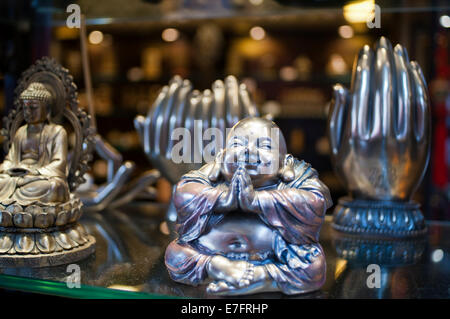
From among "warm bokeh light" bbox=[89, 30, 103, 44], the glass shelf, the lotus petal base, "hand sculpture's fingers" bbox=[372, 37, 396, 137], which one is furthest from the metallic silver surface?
"warm bokeh light" bbox=[89, 30, 103, 44]

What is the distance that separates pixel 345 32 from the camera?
10.0 feet

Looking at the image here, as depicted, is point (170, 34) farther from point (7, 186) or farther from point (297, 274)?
point (297, 274)

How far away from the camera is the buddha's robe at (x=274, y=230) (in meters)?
1.02

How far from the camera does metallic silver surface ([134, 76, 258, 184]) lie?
1627 mm

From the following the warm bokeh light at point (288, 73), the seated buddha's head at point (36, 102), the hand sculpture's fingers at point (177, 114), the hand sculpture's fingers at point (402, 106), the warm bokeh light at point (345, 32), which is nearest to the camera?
the seated buddha's head at point (36, 102)

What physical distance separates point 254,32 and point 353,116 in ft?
5.69

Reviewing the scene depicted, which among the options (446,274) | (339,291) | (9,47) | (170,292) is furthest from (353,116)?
(9,47)

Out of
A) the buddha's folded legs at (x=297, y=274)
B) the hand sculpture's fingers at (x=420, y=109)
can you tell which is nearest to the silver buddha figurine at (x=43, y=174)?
the buddha's folded legs at (x=297, y=274)

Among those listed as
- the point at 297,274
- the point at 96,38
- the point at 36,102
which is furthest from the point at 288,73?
the point at 297,274

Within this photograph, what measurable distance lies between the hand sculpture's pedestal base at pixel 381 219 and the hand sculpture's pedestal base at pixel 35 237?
79cm

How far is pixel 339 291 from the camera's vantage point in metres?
1.06

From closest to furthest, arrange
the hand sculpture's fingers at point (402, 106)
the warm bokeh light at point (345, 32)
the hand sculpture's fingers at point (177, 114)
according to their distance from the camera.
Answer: the hand sculpture's fingers at point (402, 106), the hand sculpture's fingers at point (177, 114), the warm bokeh light at point (345, 32)

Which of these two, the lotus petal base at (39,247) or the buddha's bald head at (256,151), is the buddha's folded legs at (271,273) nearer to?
the buddha's bald head at (256,151)

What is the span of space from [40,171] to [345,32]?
2246mm
